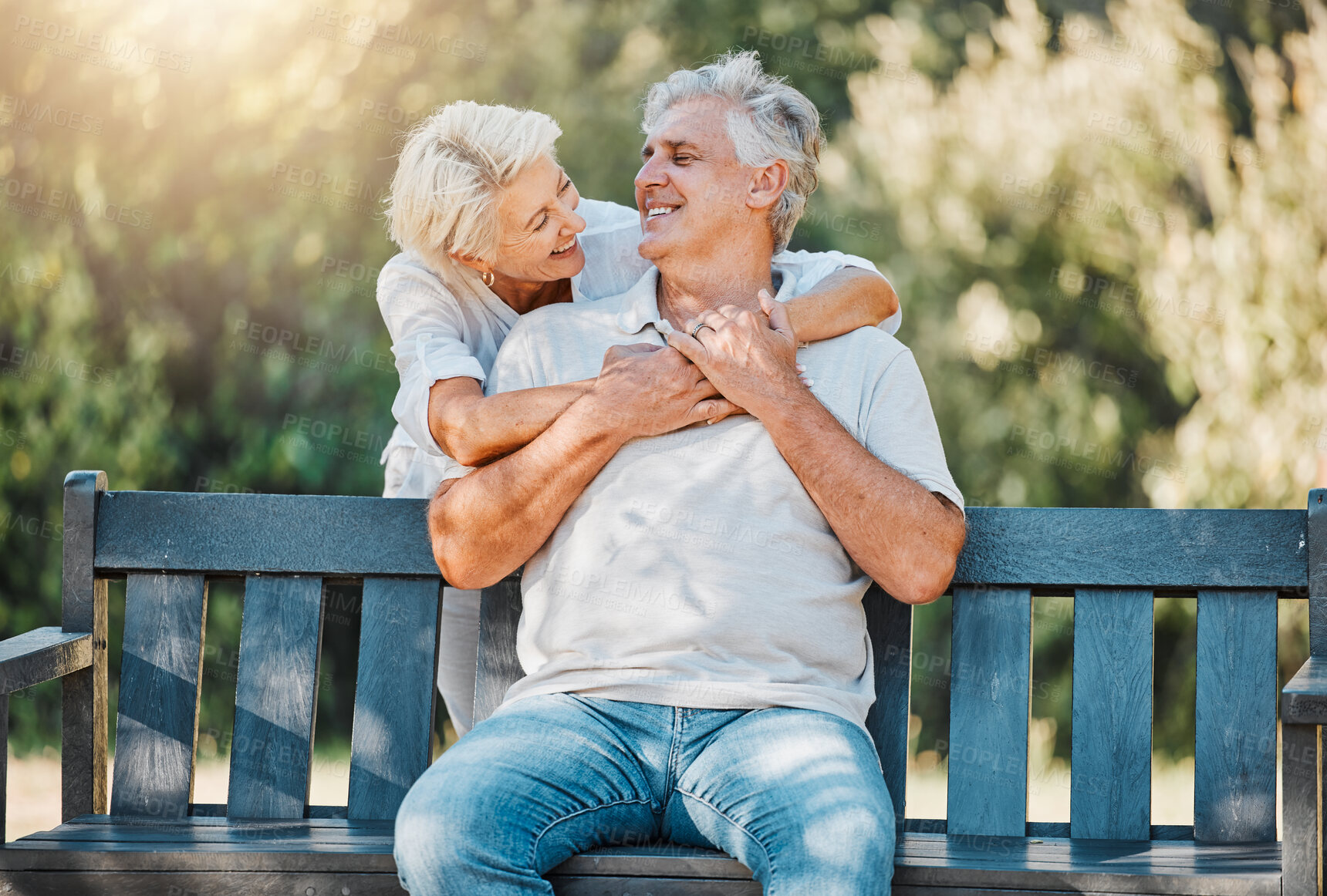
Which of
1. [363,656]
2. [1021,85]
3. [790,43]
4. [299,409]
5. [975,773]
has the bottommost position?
[975,773]

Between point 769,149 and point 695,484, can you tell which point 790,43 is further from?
point 695,484

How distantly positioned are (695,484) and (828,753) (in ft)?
1.73

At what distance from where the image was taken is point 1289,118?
15.7 ft

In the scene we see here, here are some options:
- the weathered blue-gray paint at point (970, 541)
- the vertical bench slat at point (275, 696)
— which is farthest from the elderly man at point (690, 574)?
the vertical bench slat at point (275, 696)

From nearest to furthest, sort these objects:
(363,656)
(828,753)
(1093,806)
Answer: (828,753) < (1093,806) < (363,656)

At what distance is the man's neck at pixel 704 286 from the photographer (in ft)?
8.64

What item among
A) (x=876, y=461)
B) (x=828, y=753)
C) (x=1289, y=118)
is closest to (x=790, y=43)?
(x=1289, y=118)

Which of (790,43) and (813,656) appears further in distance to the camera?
(790,43)

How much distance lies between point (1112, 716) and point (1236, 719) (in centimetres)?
22

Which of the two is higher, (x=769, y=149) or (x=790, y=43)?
(x=790, y=43)

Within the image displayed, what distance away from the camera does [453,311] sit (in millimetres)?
2674

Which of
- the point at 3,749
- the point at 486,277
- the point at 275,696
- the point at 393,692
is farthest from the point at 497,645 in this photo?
the point at 3,749

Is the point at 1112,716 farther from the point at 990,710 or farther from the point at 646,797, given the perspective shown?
the point at 646,797

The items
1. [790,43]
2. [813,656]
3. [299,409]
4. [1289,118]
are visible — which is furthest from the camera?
[790,43]
